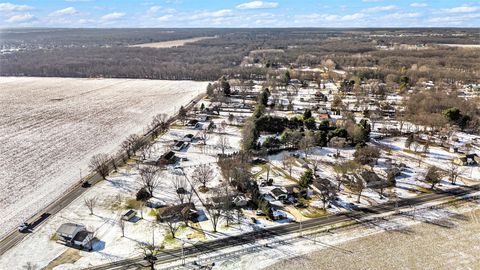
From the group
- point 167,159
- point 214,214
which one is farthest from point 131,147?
point 214,214

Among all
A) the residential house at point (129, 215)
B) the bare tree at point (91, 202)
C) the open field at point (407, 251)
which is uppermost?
the bare tree at point (91, 202)

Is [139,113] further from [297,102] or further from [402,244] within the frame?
[402,244]

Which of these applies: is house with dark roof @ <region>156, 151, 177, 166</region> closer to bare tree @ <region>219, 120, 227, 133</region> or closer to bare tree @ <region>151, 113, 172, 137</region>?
bare tree @ <region>151, 113, 172, 137</region>

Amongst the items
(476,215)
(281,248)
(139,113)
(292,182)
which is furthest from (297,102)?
(281,248)

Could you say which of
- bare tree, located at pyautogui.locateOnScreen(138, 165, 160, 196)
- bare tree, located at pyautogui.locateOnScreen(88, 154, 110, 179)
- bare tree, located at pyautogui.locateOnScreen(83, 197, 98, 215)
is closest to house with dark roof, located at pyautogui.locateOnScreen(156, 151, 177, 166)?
bare tree, located at pyautogui.locateOnScreen(138, 165, 160, 196)

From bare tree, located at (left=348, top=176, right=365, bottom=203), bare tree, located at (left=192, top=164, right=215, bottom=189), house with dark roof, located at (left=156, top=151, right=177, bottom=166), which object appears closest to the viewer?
bare tree, located at (left=348, top=176, right=365, bottom=203)

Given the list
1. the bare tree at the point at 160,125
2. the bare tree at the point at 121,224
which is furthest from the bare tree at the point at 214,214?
the bare tree at the point at 160,125

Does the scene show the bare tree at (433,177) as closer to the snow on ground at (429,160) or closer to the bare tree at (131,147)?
the snow on ground at (429,160)
